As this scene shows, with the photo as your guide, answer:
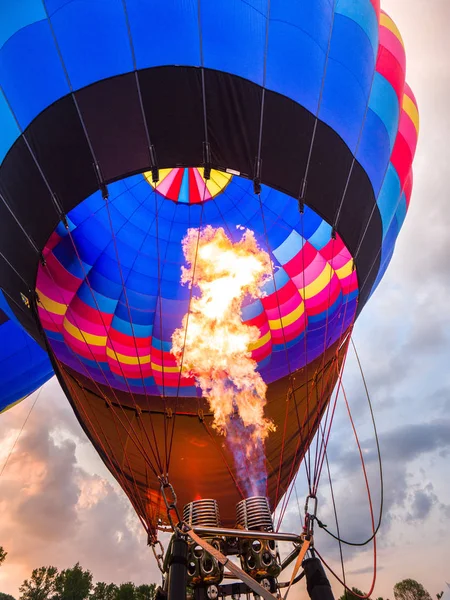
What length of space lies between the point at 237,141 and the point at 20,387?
5428mm

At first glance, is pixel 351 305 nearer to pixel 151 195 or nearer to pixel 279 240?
pixel 279 240

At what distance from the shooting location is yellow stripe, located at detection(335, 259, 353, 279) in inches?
202

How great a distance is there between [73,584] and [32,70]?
123ft

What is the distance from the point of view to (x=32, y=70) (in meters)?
3.35

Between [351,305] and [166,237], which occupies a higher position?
[166,237]

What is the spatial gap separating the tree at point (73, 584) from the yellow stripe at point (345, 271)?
1404 inches

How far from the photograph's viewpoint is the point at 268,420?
627 cm

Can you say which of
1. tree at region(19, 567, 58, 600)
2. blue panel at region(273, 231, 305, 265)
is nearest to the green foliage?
tree at region(19, 567, 58, 600)

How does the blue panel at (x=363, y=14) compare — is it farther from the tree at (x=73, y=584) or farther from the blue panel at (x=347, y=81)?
the tree at (x=73, y=584)

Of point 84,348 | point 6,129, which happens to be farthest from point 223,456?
point 6,129

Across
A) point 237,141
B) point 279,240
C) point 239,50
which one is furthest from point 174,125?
point 279,240

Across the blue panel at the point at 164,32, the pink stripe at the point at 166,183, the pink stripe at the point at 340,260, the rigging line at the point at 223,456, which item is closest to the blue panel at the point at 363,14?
the blue panel at the point at 164,32

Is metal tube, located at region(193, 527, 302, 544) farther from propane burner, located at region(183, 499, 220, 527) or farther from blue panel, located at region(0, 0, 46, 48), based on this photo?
blue panel, located at region(0, 0, 46, 48)

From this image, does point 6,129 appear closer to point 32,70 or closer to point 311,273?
point 32,70
